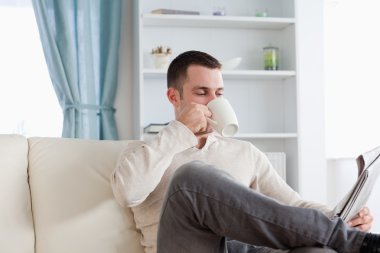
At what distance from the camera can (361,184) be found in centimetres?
161

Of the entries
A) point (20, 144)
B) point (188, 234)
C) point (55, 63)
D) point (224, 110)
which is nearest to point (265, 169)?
point (224, 110)

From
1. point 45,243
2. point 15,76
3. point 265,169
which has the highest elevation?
point 15,76

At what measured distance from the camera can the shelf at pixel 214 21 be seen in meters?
3.82

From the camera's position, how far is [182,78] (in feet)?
7.50

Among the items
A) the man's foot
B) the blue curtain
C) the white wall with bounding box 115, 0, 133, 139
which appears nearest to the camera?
the man's foot

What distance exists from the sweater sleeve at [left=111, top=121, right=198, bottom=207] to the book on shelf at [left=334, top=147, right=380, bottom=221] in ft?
1.77

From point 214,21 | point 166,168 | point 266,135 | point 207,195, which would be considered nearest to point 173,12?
point 214,21

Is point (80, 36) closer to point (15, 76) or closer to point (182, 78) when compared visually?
point (15, 76)

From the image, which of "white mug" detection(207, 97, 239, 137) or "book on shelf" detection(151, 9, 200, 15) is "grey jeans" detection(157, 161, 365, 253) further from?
"book on shelf" detection(151, 9, 200, 15)

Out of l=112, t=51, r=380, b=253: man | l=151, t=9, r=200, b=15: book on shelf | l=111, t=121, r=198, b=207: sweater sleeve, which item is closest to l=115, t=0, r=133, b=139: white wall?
l=151, t=9, r=200, b=15: book on shelf

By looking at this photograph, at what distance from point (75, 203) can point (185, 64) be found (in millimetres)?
641

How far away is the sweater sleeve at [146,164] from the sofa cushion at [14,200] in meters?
0.30

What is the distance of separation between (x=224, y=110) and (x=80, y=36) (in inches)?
89.0

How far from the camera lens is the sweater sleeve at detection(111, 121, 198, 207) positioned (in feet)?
6.37
